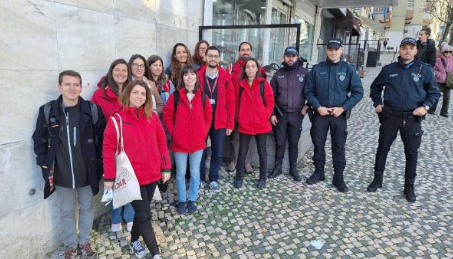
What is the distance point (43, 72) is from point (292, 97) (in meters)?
2.97

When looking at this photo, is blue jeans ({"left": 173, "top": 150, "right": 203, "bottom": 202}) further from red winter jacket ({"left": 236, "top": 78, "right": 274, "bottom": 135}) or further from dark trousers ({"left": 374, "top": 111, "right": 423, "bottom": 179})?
dark trousers ({"left": 374, "top": 111, "right": 423, "bottom": 179})

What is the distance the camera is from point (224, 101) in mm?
4023

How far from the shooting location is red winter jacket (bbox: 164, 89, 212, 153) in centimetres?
348

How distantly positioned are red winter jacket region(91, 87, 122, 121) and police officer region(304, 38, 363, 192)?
243 cm

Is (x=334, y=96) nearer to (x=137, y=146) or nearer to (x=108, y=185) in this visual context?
(x=137, y=146)

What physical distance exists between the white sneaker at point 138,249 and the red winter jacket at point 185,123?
1063 millimetres

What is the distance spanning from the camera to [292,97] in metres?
4.33

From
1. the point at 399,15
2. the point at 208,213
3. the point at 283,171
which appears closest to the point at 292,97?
the point at 283,171

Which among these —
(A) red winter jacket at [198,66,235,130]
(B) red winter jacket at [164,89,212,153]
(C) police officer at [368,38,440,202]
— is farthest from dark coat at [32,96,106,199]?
(C) police officer at [368,38,440,202]

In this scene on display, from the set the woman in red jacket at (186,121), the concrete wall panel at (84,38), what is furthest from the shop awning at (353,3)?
the concrete wall panel at (84,38)

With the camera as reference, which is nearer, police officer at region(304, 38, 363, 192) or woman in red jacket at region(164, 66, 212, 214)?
woman in red jacket at region(164, 66, 212, 214)

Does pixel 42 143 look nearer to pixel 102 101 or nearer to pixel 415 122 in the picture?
pixel 102 101

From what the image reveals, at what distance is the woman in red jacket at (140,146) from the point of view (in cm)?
266

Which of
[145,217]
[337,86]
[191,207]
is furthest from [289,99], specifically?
[145,217]
